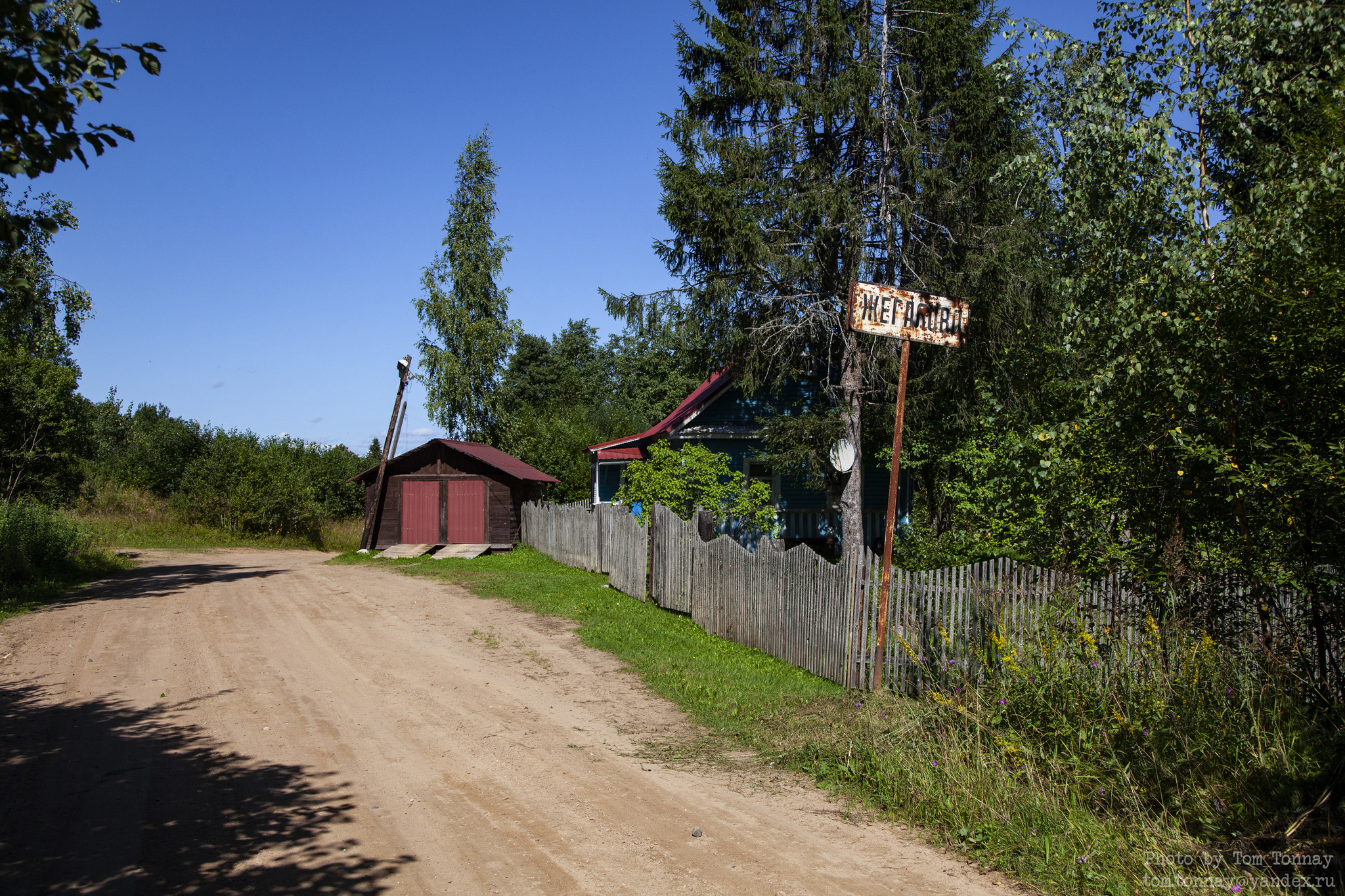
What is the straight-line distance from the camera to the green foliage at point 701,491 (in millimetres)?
16656

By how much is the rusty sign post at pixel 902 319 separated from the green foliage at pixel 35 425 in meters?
24.9

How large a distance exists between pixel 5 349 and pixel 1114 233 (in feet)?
89.1

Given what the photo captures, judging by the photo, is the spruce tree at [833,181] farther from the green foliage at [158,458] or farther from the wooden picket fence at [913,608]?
Result: the green foliage at [158,458]

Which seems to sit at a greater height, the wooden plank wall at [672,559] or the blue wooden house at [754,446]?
the blue wooden house at [754,446]

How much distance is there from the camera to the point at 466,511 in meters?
25.7

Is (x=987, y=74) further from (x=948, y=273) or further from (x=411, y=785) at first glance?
(x=411, y=785)

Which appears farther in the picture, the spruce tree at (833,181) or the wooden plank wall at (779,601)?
the spruce tree at (833,181)

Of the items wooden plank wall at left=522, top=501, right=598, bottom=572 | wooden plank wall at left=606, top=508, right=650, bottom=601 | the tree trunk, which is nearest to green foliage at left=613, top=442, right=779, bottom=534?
wooden plank wall at left=606, top=508, right=650, bottom=601

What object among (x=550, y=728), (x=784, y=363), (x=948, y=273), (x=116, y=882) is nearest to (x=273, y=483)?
(x=784, y=363)

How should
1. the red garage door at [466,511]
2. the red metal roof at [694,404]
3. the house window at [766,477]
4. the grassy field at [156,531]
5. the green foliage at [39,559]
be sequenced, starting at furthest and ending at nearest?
the grassy field at [156,531], the red garage door at [466,511], the house window at [766,477], the red metal roof at [694,404], the green foliage at [39,559]

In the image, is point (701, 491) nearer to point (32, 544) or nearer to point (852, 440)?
point (852, 440)

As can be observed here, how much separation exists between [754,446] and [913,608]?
1297 cm

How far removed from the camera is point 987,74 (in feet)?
54.5

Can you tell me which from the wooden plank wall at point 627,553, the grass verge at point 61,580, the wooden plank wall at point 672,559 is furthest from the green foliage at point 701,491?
the grass verge at point 61,580
